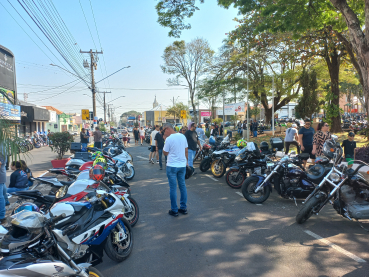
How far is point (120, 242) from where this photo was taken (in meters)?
3.77

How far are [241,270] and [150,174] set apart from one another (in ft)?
23.0

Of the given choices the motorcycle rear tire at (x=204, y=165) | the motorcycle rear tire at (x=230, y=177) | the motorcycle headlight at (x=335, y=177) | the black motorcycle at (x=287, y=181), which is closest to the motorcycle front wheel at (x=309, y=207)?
the motorcycle headlight at (x=335, y=177)

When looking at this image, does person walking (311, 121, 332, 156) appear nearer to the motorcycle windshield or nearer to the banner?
the motorcycle windshield

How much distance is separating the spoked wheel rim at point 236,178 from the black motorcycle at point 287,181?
1.35 metres

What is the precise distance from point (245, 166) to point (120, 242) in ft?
15.4

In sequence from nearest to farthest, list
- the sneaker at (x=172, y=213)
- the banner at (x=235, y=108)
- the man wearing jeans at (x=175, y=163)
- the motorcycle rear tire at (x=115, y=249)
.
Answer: the motorcycle rear tire at (x=115, y=249)
the man wearing jeans at (x=175, y=163)
the sneaker at (x=172, y=213)
the banner at (x=235, y=108)

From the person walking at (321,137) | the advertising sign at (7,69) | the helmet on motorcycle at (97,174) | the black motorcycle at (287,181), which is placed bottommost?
the black motorcycle at (287,181)

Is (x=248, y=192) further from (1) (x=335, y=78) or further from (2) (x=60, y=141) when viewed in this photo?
(1) (x=335, y=78)

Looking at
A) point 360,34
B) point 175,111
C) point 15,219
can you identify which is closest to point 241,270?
point 15,219

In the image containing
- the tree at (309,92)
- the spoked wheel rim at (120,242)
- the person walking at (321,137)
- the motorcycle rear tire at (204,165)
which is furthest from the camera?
the tree at (309,92)

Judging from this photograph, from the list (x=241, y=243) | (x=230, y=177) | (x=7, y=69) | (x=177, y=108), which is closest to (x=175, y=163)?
(x=241, y=243)

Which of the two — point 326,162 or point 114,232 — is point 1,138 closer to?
point 114,232

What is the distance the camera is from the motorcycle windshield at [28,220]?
2430 mm

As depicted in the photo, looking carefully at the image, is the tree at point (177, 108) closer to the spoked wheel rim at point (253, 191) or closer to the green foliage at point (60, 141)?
the green foliage at point (60, 141)
